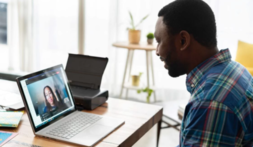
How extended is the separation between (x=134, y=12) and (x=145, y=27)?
21cm

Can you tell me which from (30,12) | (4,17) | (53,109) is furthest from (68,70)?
(4,17)

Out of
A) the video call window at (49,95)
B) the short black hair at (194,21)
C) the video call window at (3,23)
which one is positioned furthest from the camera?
the video call window at (3,23)

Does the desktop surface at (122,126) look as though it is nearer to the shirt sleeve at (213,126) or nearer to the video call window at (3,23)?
the shirt sleeve at (213,126)

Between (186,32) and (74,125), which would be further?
(74,125)

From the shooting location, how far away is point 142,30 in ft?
12.1

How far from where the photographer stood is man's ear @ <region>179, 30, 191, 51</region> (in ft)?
3.50

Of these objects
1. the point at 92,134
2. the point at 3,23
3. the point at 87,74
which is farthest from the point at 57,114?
the point at 3,23

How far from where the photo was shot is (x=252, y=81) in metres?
1.13

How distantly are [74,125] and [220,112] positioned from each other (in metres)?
0.68

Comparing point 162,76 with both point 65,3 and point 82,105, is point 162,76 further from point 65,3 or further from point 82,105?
point 82,105

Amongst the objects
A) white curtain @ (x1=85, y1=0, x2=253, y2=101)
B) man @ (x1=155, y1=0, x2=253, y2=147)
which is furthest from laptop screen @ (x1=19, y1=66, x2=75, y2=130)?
white curtain @ (x1=85, y1=0, x2=253, y2=101)

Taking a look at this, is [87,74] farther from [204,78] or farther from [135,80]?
[135,80]

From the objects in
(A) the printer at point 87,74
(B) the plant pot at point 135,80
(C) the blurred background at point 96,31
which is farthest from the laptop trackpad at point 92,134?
(C) the blurred background at point 96,31

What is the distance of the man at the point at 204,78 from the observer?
36.9 inches
